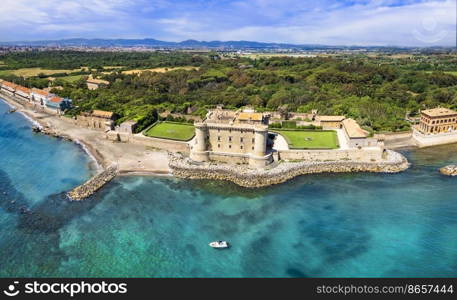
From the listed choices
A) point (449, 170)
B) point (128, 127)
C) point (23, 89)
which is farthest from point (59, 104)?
point (449, 170)

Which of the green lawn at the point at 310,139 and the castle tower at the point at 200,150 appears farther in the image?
the green lawn at the point at 310,139

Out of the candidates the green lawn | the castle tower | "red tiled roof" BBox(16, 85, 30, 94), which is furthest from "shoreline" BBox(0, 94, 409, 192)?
"red tiled roof" BBox(16, 85, 30, 94)

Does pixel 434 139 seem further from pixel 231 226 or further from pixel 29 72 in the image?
pixel 29 72

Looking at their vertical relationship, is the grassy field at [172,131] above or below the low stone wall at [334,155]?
above

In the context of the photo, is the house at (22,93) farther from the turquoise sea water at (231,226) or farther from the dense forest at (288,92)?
the turquoise sea water at (231,226)

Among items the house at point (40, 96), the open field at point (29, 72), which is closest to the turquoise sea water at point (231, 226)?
the house at point (40, 96)

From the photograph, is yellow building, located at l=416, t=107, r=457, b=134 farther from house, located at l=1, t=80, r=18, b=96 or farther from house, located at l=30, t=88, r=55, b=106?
house, located at l=1, t=80, r=18, b=96
